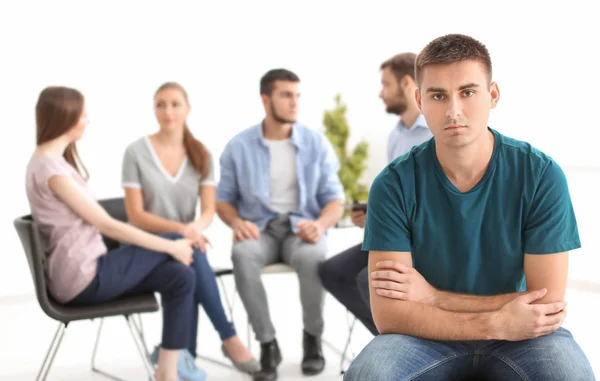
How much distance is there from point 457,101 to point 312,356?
6.62ft

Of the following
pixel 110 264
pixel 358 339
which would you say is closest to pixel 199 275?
pixel 110 264

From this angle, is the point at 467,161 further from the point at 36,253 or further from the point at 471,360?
the point at 36,253

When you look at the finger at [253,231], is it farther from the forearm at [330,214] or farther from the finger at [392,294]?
the finger at [392,294]

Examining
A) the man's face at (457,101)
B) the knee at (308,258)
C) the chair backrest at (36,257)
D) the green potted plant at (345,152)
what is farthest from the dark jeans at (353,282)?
the green potted plant at (345,152)

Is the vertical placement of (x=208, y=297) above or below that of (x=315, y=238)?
below

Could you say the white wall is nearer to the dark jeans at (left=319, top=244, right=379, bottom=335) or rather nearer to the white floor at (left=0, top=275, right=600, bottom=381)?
the white floor at (left=0, top=275, right=600, bottom=381)

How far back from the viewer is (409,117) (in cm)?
353

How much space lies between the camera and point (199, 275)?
346 cm

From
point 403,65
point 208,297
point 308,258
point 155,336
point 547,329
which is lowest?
point 155,336

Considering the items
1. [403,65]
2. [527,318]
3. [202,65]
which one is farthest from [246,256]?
[202,65]

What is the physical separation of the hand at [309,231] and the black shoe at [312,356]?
44cm

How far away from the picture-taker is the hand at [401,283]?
1888 millimetres

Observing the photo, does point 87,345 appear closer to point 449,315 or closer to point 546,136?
point 449,315

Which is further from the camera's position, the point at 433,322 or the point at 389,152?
the point at 389,152
